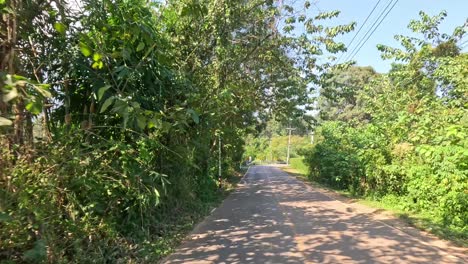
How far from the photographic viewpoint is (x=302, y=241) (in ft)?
26.1

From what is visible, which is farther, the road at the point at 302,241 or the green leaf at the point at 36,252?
the road at the point at 302,241

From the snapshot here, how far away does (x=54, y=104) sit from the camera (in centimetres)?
582

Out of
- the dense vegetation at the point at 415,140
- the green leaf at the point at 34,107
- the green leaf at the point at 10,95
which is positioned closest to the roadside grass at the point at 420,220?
the dense vegetation at the point at 415,140

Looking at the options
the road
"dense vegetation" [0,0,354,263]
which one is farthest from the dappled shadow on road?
"dense vegetation" [0,0,354,263]

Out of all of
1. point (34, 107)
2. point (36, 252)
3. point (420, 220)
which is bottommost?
point (420, 220)

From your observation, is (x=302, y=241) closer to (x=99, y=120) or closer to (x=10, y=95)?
(x=99, y=120)

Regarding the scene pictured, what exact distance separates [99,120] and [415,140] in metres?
10.5

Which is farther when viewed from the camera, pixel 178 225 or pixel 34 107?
pixel 178 225

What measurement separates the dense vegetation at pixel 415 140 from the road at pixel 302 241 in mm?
1966

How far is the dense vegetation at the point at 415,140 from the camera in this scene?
33.7 feet

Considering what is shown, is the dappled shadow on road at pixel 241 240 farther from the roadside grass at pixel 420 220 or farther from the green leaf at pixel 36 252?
the roadside grass at pixel 420 220

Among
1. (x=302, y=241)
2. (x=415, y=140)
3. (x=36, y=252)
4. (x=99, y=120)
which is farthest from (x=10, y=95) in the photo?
(x=415, y=140)

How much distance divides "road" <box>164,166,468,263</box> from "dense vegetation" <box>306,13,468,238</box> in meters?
1.97

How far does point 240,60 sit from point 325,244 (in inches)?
313
